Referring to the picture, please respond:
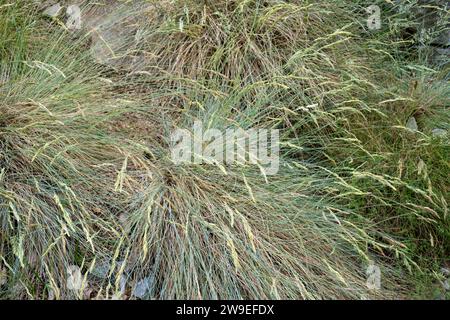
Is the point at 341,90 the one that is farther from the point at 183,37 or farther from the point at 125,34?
the point at 125,34

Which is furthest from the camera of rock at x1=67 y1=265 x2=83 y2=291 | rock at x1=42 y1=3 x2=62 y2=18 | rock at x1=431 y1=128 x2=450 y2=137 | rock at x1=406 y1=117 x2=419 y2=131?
rock at x1=42 y1=3 x2=62 y2=18

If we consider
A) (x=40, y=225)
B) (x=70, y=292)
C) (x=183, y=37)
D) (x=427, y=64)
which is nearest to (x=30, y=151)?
(x=40, y=225)

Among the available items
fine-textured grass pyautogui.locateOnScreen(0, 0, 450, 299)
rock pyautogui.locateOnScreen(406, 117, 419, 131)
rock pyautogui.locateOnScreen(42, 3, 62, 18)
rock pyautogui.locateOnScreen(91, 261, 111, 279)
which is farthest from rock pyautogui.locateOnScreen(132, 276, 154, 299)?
rock pyautogui.locateOnScreen(42, 3, 62, 18)

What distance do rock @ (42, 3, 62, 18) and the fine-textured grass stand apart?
0.21 ft

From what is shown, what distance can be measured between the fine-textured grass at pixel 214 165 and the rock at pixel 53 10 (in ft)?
0.21

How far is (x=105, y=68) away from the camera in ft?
9.84

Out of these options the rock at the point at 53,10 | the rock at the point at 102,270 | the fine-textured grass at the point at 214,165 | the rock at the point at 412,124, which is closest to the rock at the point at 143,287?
the fine-textured grass at the point at 214,165

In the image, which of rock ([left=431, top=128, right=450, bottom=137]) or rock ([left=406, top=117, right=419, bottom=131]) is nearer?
rock ([left=431, top=128, right=450, bottom=137])

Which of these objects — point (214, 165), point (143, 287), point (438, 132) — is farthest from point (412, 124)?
point (143, 287)

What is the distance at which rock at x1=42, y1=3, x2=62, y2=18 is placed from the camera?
3219mm

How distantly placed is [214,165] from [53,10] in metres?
1.70

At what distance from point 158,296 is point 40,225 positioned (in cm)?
63

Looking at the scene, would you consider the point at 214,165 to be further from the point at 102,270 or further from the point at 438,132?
the point at 438,132

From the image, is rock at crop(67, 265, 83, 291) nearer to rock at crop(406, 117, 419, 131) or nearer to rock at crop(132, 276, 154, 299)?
rock at crop(132, 276, 154, 299)
